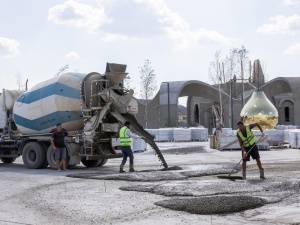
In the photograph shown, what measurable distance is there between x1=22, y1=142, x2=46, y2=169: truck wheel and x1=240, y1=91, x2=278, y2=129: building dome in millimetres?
18390

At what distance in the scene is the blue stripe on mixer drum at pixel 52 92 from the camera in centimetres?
1780

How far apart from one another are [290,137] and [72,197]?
2021 centimetres

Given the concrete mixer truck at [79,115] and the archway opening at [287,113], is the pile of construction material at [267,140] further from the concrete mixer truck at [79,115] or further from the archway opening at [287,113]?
the archway opening at [287,113]

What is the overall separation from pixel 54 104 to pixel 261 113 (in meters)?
18.7

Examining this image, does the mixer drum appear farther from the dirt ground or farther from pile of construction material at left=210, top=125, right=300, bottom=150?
pile of construction material at left=210, top=125, right=300, bottom=150

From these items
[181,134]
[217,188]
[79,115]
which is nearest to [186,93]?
[181,134]

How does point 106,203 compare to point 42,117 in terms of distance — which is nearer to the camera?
point 106,203

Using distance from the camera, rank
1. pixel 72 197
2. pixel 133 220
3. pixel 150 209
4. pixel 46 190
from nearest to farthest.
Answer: pixel 133 220, pixel 150 209, pixel 72 197, pixel 46 190

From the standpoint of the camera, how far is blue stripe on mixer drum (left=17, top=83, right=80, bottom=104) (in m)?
17.8

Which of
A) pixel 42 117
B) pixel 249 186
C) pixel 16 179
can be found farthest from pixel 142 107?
pixel 249 186

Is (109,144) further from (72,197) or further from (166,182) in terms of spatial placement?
(72,197)

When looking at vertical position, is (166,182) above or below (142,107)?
below

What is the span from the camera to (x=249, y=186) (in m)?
11.5

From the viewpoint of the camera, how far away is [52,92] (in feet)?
59.4
